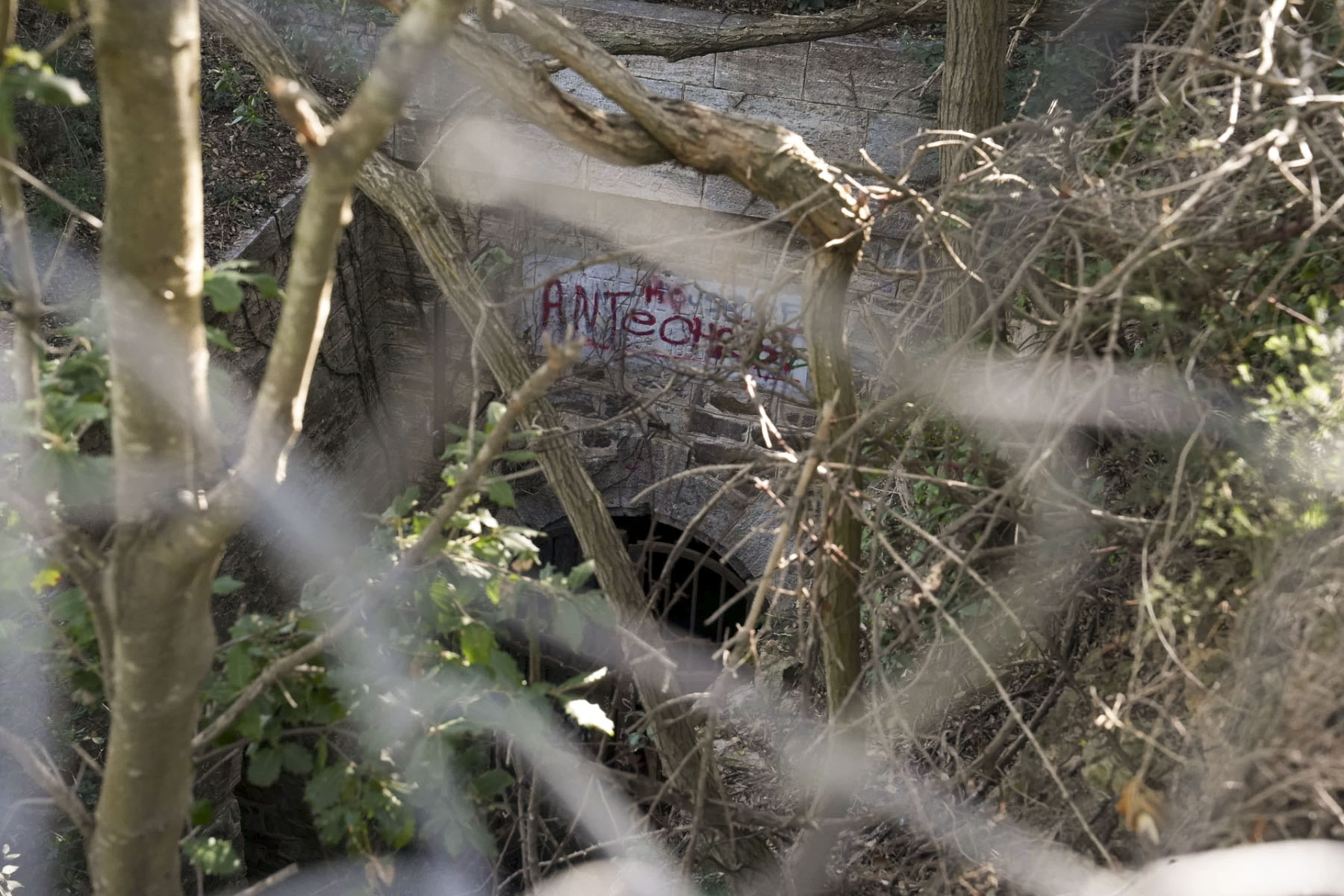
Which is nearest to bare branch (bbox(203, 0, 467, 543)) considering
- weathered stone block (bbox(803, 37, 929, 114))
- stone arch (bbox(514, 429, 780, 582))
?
weathered stone block (bbox(803, 37, 929, 114))

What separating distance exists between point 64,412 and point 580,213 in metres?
3.95

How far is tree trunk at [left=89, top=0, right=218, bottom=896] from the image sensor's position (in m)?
1.19

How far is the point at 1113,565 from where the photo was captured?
95.8 inches

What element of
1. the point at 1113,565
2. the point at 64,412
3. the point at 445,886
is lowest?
the point at 445,886

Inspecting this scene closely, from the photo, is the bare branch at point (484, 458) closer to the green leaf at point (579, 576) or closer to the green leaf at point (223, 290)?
the green leaf at point (579, 576)

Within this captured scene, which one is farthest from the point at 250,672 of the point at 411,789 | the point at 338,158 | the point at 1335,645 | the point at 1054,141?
the point at 1054,141

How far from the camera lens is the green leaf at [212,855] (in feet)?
5.76

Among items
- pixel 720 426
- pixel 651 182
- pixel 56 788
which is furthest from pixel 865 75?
pixel 56 788

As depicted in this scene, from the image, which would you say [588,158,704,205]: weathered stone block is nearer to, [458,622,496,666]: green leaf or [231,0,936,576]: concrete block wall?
[231,0,936,576]: concrete block wall

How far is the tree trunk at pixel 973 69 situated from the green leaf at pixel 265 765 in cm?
232

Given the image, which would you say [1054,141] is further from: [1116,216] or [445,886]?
[445,886]

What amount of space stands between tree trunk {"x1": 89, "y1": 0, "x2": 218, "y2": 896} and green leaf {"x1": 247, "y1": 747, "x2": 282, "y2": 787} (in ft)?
0.66

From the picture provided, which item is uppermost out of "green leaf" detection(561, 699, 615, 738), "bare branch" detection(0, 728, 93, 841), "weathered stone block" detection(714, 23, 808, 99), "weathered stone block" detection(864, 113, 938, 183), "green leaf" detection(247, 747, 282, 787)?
"weathered stone block" detection(714, 23, 808, 99)

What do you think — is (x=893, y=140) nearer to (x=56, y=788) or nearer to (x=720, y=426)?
(x=720, y=426)
